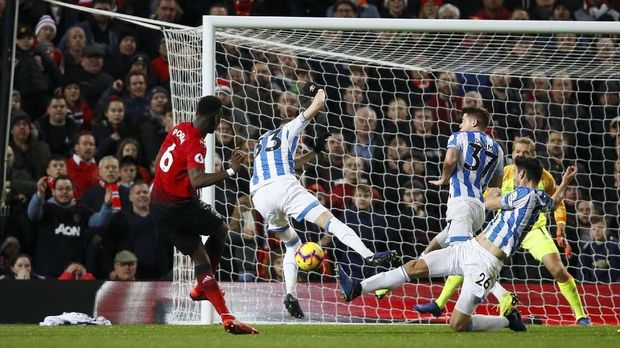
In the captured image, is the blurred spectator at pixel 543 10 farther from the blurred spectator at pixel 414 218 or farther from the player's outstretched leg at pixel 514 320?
the player's outstretched leg at pixel 514 320

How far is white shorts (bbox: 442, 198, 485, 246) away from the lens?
1116 centimetres

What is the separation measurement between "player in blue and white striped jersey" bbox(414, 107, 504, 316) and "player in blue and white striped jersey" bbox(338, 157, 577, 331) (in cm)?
91

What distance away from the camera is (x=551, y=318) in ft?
43.8

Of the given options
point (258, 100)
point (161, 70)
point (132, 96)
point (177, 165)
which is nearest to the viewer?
point (177, 165)

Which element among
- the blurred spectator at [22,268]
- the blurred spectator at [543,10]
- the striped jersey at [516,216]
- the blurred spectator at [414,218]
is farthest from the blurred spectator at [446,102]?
the striped jersey at [516,216]

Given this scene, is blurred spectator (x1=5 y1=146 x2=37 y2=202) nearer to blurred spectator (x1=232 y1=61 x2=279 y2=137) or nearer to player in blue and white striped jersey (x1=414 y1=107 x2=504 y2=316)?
blurred spectator (x1=232 y1=61 x2=279 y2=137)

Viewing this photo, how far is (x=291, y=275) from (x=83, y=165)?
13.0 ft

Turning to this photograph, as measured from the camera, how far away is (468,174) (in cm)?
1124

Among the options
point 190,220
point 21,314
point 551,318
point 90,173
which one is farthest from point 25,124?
point 551,318

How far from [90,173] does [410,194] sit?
372 cm

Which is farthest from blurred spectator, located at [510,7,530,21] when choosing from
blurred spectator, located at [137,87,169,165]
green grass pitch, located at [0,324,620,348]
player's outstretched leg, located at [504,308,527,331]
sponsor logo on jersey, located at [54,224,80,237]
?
player's outstretched leg, located at [504,308,527,331]

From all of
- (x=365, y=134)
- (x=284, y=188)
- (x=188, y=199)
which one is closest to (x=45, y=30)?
(x=365, y=134)

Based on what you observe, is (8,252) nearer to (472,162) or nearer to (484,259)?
(472,162)

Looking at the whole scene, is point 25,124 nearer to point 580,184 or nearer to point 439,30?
point 439,30
